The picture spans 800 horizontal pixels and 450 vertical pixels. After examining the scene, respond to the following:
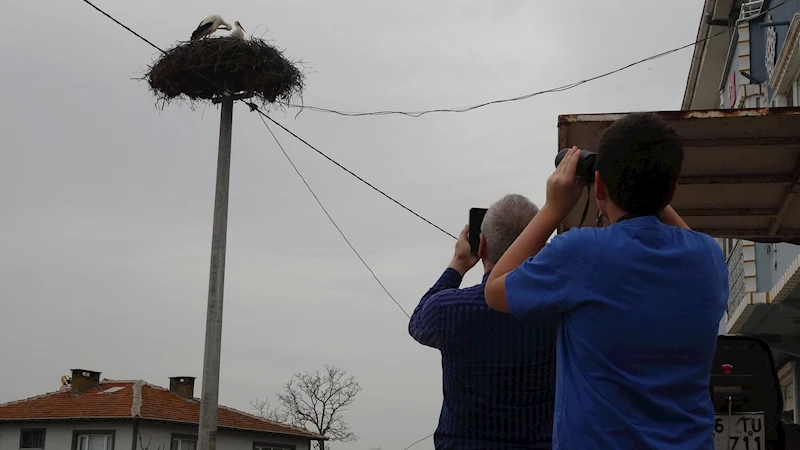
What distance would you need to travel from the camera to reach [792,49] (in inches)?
440

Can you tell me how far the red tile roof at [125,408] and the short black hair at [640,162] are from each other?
3285 cm

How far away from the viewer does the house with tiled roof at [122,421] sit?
111 feet


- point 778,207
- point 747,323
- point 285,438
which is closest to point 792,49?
point 747,323

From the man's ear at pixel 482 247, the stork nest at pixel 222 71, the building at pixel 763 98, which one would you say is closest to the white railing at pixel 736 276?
the building at pixel 763 98

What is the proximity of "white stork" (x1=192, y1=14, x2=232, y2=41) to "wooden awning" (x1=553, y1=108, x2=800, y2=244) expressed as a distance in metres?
11.9

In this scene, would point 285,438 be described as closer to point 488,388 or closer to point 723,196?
point 723,196

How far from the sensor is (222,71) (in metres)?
16.3

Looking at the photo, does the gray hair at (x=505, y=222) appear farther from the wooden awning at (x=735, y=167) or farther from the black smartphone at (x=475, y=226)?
the wooden awning at (x=735, y=167)

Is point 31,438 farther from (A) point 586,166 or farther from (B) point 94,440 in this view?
(A) point 586,166

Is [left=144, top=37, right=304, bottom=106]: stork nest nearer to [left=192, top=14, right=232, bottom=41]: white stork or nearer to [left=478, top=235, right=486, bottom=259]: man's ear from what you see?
[left=192, top=14, right=232, bottom=41]: white stork

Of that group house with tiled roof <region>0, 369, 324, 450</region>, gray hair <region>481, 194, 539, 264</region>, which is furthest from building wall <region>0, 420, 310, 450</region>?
gray hair <region>481, 194, 539, 264</region>

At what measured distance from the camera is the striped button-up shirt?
2.76 m

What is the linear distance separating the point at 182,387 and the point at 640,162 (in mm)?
38556

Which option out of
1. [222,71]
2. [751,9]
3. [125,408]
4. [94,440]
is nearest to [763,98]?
[751,9]
